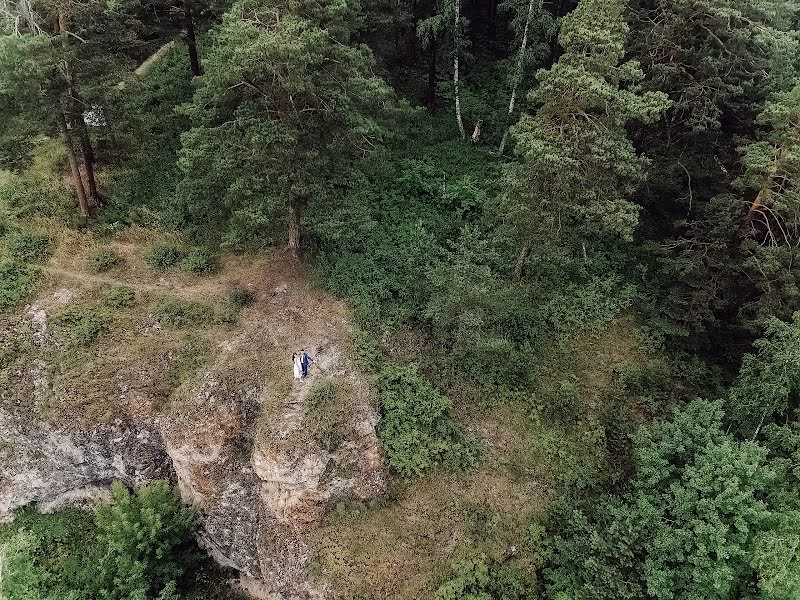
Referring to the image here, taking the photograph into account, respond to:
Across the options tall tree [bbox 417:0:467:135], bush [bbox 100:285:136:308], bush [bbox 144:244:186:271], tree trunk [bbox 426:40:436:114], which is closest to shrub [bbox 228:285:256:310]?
bush [bbox 144:244:186:271]

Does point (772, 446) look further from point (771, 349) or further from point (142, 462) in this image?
point (142, 462)

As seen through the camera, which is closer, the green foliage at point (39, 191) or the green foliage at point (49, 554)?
the green foliage at point (49, 554)

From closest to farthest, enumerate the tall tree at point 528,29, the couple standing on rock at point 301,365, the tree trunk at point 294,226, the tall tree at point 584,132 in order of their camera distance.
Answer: the tall tree at point 584,132, the couple standing on rock at point 301,365, the tree trunk at point 294,226, the tall tree at point 528,29

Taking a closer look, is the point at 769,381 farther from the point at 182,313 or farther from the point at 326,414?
the point at 182,313

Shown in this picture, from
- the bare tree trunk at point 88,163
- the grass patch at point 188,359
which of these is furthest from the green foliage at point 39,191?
the grass patch at point 188,359

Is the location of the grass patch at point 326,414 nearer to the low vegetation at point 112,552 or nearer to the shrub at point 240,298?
the shrub at point 240,298

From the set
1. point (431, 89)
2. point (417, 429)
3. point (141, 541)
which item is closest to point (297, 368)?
point (417, 429)
